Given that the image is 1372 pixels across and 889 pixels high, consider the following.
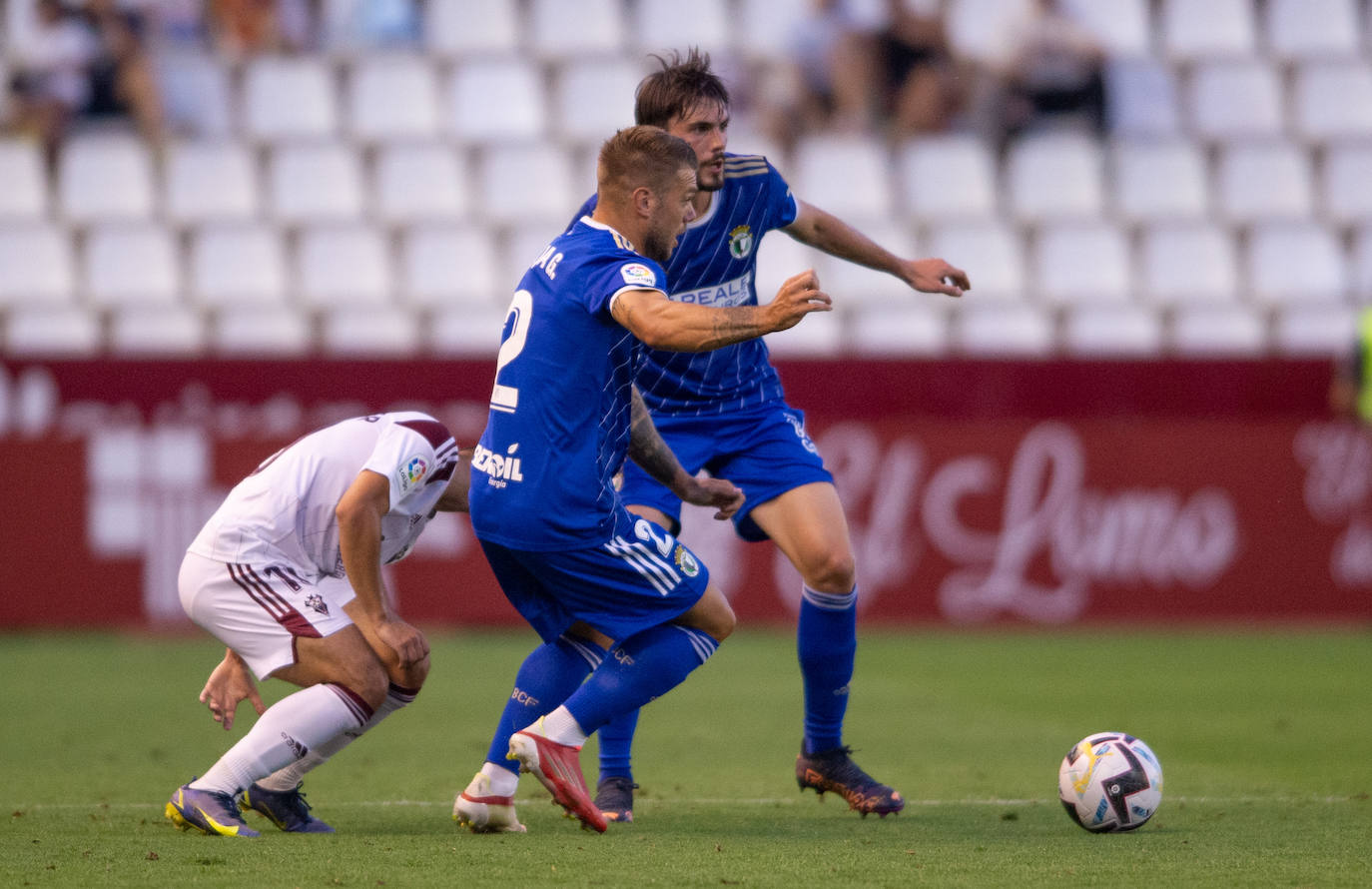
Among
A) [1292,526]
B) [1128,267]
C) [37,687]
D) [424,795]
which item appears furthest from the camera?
[1128,267]

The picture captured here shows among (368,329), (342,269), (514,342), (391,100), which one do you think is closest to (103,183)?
(342,269)

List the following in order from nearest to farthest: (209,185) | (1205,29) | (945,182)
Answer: (209,185) → (945,182) → (1205,29)

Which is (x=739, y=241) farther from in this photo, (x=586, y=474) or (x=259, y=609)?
(x=259, y=609)

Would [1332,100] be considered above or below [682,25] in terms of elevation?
below

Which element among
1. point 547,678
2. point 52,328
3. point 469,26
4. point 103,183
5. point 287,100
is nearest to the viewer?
point 547,678

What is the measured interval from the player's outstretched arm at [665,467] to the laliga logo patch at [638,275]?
0.68 metres

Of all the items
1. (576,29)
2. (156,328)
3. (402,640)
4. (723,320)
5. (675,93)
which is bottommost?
(156,328)

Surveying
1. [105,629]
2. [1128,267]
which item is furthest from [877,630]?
[105,629]

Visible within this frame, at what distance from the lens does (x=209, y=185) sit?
1282cm

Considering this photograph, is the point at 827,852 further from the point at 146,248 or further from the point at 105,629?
the point at 146,248

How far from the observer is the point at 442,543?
425 inches

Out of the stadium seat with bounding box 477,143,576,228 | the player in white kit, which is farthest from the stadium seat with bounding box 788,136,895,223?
the player in white kit

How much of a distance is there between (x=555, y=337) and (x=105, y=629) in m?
7.54

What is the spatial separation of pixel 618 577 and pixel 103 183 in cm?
961
